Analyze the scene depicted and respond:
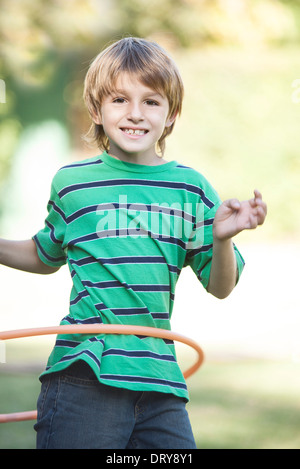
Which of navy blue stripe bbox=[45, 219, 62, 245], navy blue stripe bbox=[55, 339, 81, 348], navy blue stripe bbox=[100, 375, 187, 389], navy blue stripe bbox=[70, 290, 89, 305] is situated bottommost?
navy blue stripe bbox=[100, 375, 187, 389]

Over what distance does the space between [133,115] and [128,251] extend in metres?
0.44

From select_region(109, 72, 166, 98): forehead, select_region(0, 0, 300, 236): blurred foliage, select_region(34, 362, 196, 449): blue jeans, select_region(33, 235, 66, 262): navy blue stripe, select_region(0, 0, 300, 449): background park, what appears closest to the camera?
select_region(34, 362, 196, 449): blue jeans

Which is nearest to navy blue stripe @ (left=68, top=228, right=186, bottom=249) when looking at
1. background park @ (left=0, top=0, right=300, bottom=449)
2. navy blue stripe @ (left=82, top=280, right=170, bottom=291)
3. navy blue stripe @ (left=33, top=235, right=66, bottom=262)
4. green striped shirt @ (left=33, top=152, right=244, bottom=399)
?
green striped shirt @ (left=33, top=152, right=244, bottom=399)

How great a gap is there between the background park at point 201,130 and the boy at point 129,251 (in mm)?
4159

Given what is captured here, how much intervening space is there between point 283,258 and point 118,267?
10540 mm

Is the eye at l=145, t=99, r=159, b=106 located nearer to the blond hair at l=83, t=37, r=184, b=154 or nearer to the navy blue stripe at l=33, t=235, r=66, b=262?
the blond hair at l=83, t=37, r=184, b=154

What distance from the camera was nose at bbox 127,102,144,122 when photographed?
2.41 meters

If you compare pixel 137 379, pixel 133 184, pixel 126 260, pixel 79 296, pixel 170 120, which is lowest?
pixel 137 379

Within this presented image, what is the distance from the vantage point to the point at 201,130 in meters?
13.5

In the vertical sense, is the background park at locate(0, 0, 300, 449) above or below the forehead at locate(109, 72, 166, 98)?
above

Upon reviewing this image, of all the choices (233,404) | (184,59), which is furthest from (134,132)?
(184,59)

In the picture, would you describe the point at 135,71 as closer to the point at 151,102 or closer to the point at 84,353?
the point at 151,102

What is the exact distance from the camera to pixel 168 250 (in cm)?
242

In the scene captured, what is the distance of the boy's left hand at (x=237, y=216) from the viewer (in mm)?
2268
